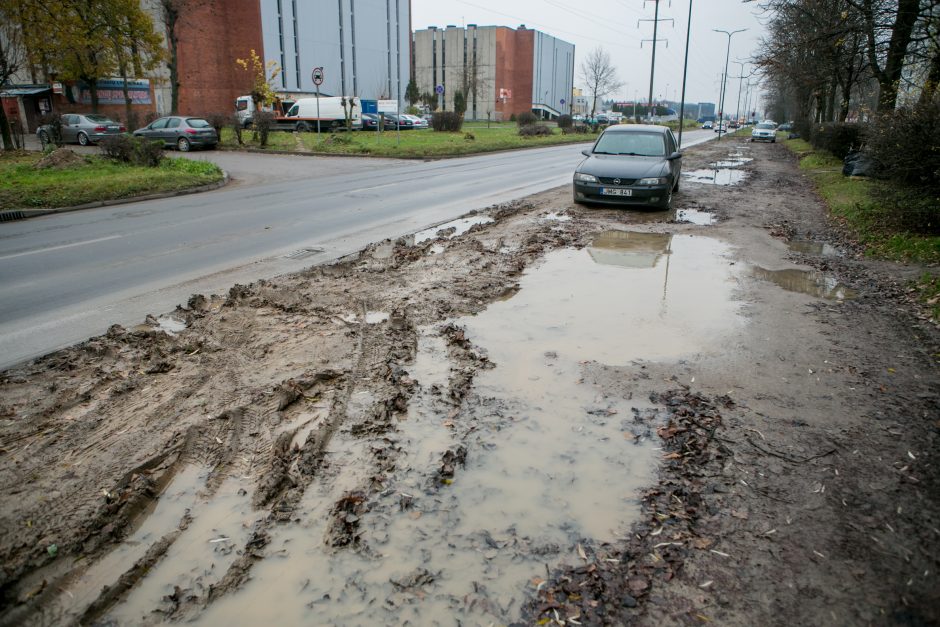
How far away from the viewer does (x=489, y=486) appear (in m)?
3.49

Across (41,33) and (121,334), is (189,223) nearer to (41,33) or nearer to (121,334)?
(121,334)

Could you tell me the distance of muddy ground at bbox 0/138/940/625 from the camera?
2701mm

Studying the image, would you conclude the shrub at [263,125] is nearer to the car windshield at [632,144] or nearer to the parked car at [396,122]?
the parked car at [396,122]

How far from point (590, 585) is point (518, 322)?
11.8 ft

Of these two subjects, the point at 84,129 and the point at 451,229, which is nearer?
the point at 451,229

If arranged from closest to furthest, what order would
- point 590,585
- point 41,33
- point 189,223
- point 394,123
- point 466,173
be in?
point 590,585 → point 189,223 → point 466,173 → point 41,33 → point 394,123

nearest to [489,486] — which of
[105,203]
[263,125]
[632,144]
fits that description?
[632,144]

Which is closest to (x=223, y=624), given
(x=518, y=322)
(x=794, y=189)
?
(x=518, y=322)

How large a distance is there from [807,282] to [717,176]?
14802mm

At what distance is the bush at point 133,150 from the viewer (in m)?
19.9

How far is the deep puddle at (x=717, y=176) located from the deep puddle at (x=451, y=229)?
34.1 feet

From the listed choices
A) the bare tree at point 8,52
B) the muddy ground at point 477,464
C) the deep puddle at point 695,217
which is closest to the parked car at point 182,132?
the bare tree at point 8,52

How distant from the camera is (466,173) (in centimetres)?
2114

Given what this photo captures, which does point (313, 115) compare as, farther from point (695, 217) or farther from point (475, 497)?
point (475, 497)
